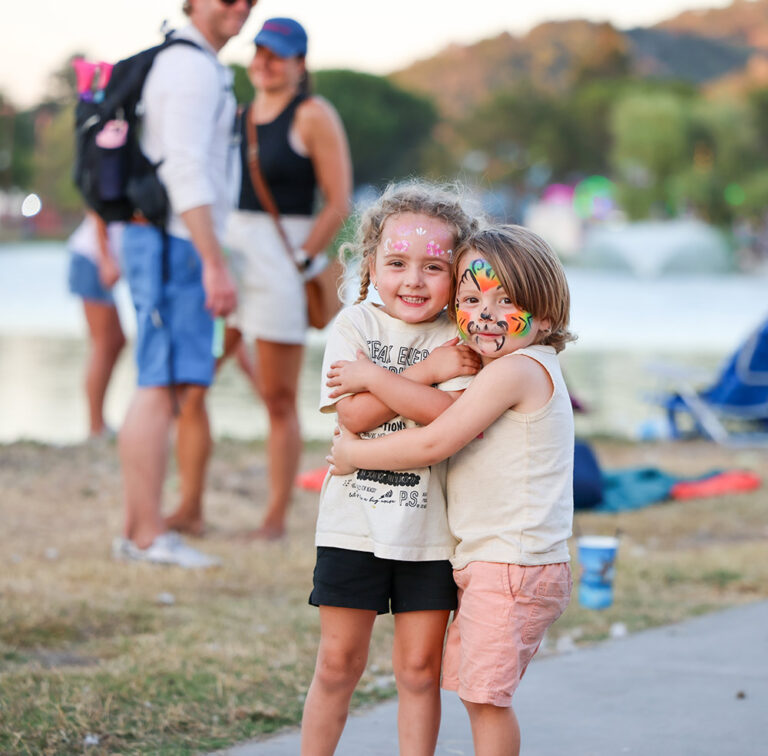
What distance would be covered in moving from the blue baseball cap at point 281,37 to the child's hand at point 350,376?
2.73m

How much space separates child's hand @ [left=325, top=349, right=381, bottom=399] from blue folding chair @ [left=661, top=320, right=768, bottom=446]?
22.2ft

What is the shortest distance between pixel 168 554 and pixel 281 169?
1.57 meters

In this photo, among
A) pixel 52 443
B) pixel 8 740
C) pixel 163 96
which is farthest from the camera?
pixel 52 443

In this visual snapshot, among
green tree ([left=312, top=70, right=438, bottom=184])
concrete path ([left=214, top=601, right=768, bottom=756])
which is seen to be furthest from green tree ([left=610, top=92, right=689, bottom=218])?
concrete path ([left=214, top=601, right=768, bottom=756])

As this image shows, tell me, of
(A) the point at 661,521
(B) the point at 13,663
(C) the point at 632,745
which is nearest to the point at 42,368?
(A) the point at 661,521

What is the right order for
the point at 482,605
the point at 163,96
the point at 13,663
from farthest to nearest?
the point at 163,96
the point at 13,663
the point at 482,605

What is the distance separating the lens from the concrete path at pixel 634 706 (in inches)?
116

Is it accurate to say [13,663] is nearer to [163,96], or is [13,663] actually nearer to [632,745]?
[632,745]

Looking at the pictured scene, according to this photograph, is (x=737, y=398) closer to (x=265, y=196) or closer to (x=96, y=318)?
(x=96, y=318)

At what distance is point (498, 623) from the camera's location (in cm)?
234

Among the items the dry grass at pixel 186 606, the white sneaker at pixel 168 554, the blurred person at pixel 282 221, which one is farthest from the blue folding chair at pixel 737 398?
the white sneaker at pixel 168 554

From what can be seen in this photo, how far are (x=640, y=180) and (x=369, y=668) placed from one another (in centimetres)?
7982

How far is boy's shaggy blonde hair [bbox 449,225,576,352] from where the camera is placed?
7.79 ft

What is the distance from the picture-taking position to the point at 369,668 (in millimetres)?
3596
